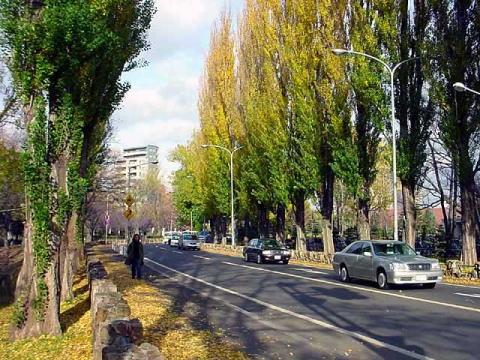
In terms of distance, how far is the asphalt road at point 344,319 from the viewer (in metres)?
8.30

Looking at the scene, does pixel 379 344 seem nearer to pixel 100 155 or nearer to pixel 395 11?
pixel 395 11

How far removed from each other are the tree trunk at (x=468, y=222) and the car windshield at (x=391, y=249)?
24.1ft

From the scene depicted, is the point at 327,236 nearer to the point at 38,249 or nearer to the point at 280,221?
the point at 280,221

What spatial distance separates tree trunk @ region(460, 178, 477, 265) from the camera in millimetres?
22828

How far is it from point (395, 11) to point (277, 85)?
1073 cm

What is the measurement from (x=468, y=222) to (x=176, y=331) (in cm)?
1739

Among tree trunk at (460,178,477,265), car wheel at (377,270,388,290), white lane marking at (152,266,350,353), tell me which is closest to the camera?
white lane marking at (152,266,350,353)

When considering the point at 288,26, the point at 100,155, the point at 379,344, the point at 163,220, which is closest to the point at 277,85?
the point at 288,26

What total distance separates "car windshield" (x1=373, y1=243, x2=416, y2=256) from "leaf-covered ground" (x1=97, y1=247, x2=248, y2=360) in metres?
6.54

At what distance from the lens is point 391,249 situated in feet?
55.6

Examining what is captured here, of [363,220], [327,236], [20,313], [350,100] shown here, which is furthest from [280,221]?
[20,313]

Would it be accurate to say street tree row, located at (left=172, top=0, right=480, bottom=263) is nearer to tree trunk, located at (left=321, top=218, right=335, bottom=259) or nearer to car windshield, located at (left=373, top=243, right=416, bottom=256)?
tree trunk, located at (left=321, top=218, right=335, bottom=259)

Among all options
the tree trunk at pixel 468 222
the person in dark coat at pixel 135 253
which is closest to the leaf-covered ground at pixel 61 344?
the person in dark coat at pixel 135 253

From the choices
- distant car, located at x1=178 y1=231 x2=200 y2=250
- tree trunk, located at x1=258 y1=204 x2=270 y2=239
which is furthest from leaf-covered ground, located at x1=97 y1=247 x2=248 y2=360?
distant car, located at x1=178 y1=231 x2=200 y2=250
